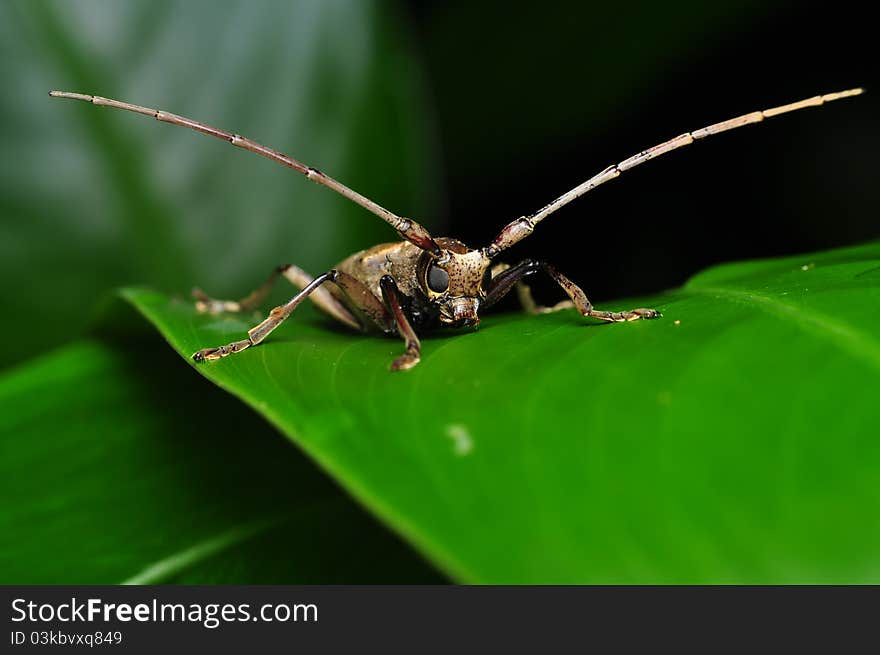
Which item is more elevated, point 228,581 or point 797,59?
point 797,59

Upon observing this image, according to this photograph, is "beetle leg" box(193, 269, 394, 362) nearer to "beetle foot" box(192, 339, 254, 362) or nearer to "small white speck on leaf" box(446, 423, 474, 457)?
"beetle foot" box(192, 339, 254, 362)

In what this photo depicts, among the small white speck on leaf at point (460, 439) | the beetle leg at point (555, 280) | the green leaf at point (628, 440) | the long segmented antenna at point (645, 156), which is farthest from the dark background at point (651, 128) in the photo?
the small white speck on leaf at point (460, 439)

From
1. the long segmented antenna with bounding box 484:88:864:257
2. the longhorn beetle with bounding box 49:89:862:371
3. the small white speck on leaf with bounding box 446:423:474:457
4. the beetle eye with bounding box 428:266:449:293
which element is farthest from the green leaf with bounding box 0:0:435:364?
the small white speck on leaf with bounding box 446:423:474:457

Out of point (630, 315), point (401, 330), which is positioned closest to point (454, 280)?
point (401, 330)

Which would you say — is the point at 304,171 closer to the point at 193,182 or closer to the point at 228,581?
the point at 228,581

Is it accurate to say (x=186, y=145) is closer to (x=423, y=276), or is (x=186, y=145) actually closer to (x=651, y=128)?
(x=423, y=276)

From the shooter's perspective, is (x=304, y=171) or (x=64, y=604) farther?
(x=304, y=171)

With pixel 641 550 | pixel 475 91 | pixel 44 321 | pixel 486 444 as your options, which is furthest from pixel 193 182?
pixel 641 550

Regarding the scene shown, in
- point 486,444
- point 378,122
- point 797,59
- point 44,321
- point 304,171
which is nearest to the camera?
point 486,444
